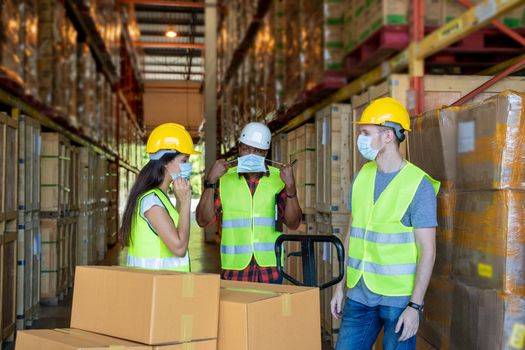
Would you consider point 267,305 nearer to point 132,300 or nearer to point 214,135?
point 132,300

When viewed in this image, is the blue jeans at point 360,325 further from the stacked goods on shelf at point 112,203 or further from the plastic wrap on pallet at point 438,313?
the stacked goods on shelf at point 112,203

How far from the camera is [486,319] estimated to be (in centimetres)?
274

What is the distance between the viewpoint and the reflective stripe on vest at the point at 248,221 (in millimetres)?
3645

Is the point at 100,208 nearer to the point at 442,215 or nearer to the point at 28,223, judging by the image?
the point at 28,223

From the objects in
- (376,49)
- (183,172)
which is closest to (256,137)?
(183,172)

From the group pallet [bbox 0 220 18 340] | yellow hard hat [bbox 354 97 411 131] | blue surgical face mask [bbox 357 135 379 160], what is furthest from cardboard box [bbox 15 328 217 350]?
pallet [bbox 0 220 18 340]

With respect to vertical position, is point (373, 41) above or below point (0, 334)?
above

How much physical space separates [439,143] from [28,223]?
16.1 feet

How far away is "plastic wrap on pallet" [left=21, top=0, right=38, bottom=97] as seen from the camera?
591 centimetres

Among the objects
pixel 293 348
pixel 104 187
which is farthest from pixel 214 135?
pixel 293 348

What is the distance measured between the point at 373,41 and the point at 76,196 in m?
6.25

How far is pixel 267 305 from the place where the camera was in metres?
2.13

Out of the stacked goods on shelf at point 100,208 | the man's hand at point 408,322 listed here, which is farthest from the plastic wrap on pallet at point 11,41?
the stacked goods on shelf at point 100,208

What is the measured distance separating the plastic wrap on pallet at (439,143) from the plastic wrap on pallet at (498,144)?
241 mm
